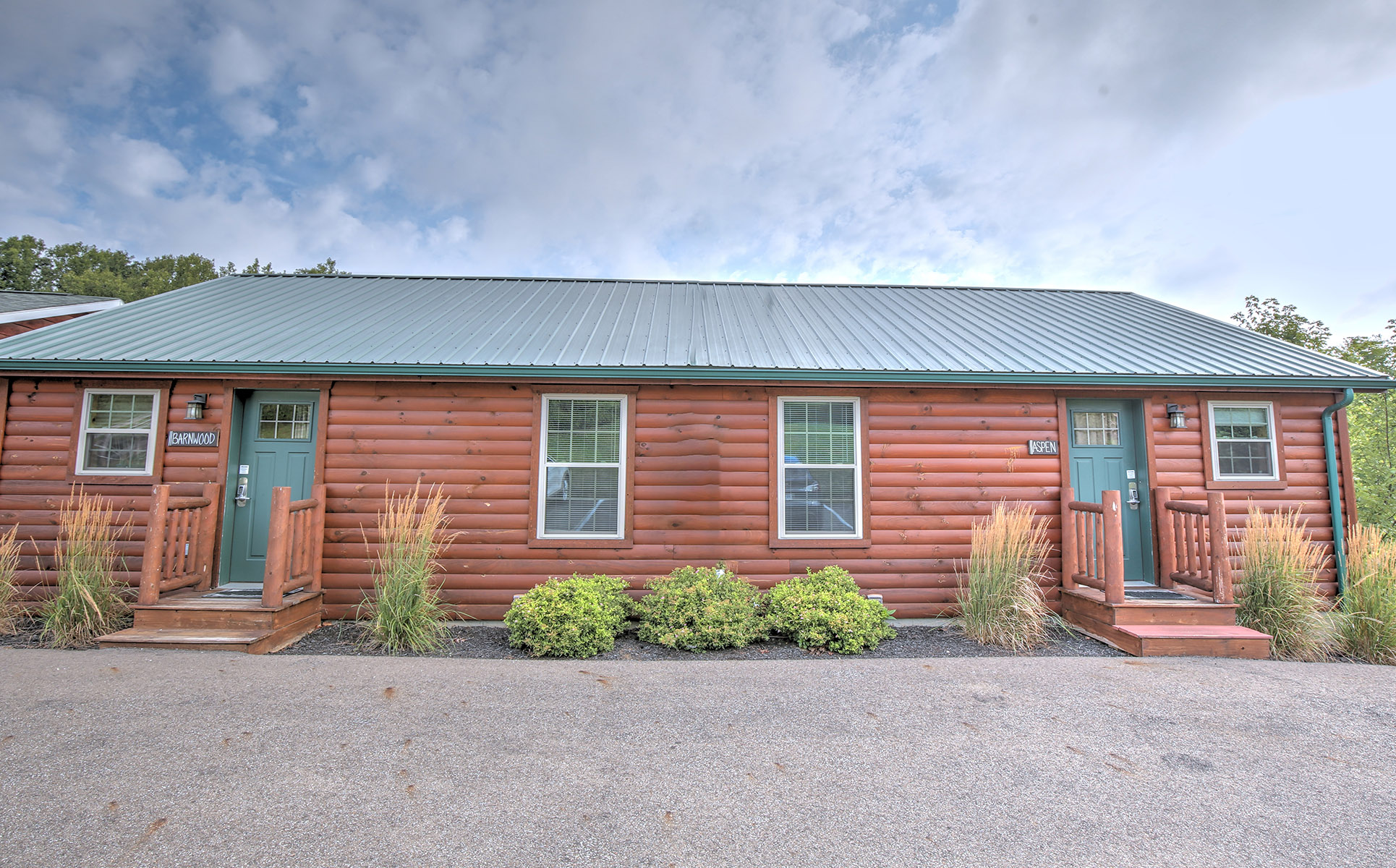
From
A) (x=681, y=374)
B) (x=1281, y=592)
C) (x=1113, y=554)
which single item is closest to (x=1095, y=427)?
(x=1113, y=554)

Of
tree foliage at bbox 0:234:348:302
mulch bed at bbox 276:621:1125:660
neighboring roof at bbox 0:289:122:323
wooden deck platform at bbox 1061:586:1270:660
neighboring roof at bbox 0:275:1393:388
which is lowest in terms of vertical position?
mulch bed at bbox 276:621:1125:660

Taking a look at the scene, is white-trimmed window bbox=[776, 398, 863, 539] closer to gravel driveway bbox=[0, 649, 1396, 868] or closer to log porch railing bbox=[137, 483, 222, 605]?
gravel driveway bbox=[0, 649, 1396, 868]

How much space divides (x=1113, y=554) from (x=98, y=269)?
4346cm

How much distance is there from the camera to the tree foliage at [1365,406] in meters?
9.45

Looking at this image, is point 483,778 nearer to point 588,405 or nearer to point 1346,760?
point 588,405

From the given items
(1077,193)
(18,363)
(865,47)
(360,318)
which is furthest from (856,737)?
(1077,193)

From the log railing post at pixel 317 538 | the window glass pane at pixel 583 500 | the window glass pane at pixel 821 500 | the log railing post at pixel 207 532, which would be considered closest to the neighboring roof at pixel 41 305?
the log railing post at pixel 207 532

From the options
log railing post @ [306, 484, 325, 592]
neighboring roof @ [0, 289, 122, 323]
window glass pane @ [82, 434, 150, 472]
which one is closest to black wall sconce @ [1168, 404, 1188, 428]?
log railing post @ [306, 484, 325, 592]

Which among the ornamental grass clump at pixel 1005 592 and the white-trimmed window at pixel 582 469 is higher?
the white-trimmed window at pixel 582 469

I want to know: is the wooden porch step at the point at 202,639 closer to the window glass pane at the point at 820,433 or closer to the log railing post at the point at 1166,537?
the window glass pane at the point at 820,433

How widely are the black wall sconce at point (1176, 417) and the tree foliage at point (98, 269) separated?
2994cm

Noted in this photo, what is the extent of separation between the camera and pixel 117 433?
19.8ft

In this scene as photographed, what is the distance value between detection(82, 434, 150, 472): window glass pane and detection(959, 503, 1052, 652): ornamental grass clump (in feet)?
28.4

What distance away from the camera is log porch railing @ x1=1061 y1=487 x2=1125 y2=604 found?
5.34m
